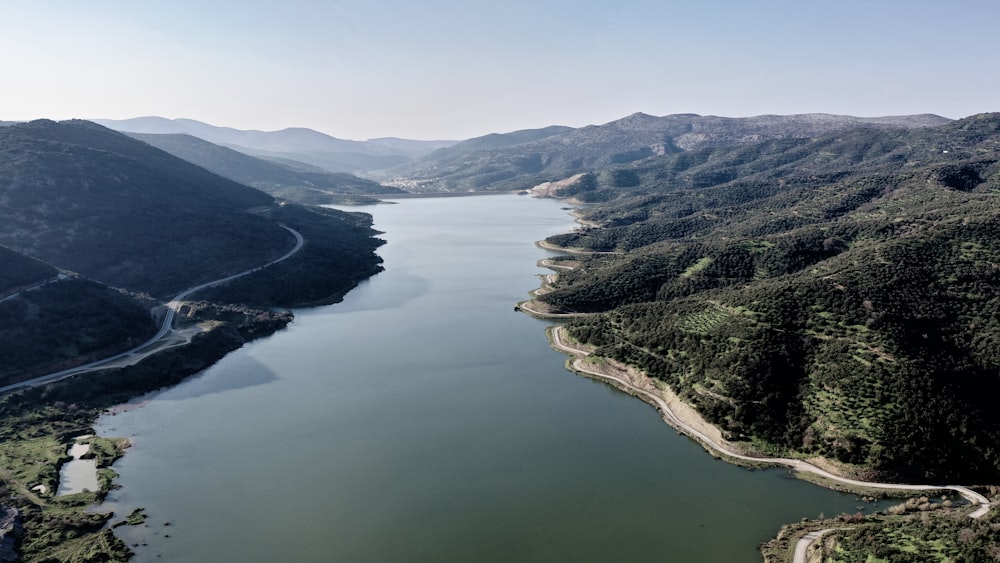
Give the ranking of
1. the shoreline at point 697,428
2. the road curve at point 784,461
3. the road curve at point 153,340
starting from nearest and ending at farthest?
the road curve at point 784,461, the shoreline at point 697,428, the road curve at point 153,340

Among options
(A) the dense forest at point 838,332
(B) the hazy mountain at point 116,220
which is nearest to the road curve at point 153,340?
(B) the hazy mountain at point 116,220

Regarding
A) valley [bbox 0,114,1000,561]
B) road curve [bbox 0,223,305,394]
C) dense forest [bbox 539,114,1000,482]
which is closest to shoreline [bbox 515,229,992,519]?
valley [bbox 0,114,1000,561]

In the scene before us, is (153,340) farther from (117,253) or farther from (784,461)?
(784,461)

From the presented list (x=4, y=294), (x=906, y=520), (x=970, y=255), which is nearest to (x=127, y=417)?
(x=4, y=294)

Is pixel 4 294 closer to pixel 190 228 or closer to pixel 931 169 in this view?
pixel 190 228

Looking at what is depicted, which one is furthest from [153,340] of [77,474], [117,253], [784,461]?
[784,461]

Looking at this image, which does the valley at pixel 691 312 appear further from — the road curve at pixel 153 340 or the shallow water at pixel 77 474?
the shallow water at pixel 77 474

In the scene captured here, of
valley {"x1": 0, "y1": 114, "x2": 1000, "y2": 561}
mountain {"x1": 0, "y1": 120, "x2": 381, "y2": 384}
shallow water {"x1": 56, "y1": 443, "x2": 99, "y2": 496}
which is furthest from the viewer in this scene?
mountain {"x1": 0, "y1": 120, "x2": 381, "y2": 384}

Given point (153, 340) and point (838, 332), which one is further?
point (153, 340)

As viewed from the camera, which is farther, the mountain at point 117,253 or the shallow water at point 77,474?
the mountain at point 117,253

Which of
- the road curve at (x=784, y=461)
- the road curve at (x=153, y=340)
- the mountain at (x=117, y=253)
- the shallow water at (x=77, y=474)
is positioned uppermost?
Result: the mountain at (x=117, y=253)

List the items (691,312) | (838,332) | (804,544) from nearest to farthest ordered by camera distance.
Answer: (804,544)
(838,332)
(691,312)

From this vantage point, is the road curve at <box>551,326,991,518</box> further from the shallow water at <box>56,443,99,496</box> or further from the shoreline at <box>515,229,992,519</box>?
the shallow water at <box>56,443,99,496</box>
